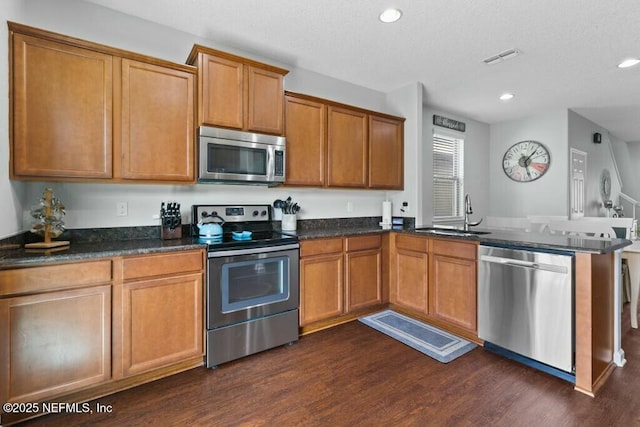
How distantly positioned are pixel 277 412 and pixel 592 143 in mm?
6612

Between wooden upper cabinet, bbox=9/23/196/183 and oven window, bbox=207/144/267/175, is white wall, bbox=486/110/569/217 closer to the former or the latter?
oven window, bbox=207/144/267/175

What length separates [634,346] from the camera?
262 centimetres

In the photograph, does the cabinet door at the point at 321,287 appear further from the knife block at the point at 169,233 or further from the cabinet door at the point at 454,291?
the knife block at the point at 169,233

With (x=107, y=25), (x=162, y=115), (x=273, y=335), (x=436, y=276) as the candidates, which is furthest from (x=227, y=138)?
(x=436, y=276)

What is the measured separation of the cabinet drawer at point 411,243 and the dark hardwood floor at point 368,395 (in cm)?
103

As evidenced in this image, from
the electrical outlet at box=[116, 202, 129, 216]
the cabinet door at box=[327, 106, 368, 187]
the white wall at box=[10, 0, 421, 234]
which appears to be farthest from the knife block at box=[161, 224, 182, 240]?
the cabinet door at box=[327, 106, 368, 187]

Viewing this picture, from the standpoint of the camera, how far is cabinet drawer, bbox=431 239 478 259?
266 cm

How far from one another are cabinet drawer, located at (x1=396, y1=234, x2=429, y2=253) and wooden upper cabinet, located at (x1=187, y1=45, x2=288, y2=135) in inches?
67.0

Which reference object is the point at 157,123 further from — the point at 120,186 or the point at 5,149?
the point at 5,149

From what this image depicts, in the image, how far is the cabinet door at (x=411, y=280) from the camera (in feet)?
10.1

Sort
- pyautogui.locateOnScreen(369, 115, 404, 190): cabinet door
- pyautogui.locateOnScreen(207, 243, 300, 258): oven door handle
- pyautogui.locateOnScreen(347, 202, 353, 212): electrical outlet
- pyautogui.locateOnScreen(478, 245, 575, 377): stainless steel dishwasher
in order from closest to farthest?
pyautogui.locateOnScreen(478, 245, 575, 377): stainless steel dishwasher → pyautogui.locateOnScreen(207, 243, 300, 258): oven door handle → pyautogui.locateOnScreen(369, 115, 404, 190): cabinet door → pyautogui.locateOnScreen(347, 202, 353, 212): electrical outlet

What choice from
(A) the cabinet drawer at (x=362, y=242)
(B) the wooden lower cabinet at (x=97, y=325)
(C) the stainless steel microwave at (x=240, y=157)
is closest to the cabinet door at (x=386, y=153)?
(A) the cabinet drawer at (x=362, y=242)

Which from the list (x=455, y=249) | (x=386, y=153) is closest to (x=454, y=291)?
(x=455, y=249)

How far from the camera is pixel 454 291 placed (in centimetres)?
280
